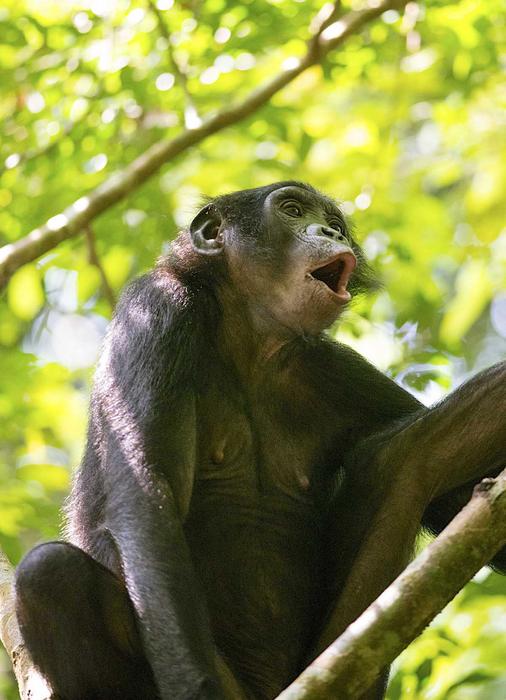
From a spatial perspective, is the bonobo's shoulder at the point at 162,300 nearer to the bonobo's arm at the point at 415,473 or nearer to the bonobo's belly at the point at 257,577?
the bonobo's belly at the point at 257,577

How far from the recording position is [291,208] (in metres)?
8.77

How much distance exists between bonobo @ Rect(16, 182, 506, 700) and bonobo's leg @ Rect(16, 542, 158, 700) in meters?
0.01

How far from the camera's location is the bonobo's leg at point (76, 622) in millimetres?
6570

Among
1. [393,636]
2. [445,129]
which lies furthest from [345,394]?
[445,129]

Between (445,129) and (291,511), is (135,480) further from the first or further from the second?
(445,129)

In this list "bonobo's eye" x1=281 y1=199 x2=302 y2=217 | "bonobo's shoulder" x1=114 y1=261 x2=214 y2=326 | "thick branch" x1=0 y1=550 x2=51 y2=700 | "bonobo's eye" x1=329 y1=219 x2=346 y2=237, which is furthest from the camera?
"bonobo's eye" x1=329 y1=219 x2=346 y2=237

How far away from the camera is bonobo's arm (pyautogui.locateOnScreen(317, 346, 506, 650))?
24.0ft

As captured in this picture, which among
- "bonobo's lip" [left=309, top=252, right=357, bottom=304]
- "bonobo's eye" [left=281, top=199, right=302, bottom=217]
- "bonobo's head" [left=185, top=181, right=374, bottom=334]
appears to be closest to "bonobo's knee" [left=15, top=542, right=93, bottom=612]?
"bonobo's head" [left=185, top=181, right=374, bottom=334]

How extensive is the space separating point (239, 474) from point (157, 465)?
1096mm

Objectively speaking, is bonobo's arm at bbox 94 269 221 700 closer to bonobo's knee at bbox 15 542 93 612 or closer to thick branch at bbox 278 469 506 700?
bonobo's knee at bbox 15 542 93 612

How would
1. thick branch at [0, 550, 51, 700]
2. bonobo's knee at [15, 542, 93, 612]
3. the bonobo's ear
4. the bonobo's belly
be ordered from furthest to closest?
the bonobo's ear → the bonobo's belly → thick branch at [0, 550, 51, 700] → bonobo's knee at [15, 542, 93, 612]

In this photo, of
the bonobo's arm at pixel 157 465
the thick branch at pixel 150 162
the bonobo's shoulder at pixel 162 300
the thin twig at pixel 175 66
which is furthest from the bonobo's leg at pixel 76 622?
the thin twig at pixel 175 66

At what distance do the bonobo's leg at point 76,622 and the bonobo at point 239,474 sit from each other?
12mm

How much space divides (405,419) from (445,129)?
6852mm
